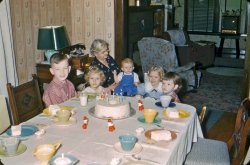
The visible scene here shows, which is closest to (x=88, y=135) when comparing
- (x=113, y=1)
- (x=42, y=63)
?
(x=42, y=63)

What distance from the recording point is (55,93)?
3.23m

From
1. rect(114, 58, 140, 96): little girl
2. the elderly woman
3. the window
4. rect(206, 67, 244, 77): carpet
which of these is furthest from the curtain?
the window

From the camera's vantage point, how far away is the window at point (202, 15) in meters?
10.4

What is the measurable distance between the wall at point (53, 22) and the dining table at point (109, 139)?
6.03 feet

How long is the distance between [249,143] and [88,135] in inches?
100

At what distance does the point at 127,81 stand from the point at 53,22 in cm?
163

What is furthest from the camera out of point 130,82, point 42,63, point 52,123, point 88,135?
point 42,63

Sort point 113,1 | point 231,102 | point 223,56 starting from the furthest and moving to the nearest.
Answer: point 223,56 → point 231,102 → point 113,1

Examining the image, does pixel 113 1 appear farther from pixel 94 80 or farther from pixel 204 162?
pixel 204 162

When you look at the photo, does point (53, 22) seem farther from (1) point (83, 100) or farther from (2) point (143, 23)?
(2) point (143, 23)

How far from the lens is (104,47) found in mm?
4195

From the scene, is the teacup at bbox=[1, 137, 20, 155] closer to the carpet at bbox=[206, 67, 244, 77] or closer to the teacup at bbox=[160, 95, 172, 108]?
the teacup at bbox=[160, 95, 172, 108]

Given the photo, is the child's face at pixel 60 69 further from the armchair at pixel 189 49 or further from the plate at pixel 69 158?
the armchair at pixel 189 49

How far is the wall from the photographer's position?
173 inches
